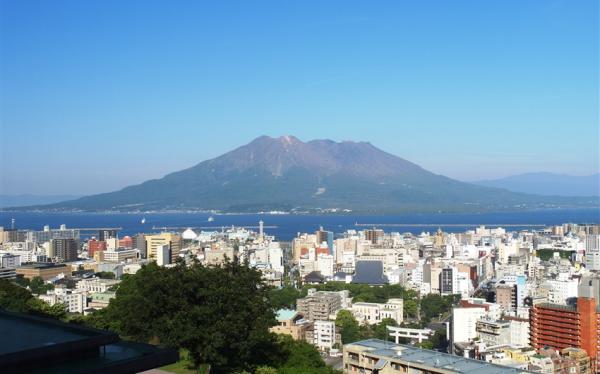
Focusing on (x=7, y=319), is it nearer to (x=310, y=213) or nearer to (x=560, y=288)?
(x=560, y=288)

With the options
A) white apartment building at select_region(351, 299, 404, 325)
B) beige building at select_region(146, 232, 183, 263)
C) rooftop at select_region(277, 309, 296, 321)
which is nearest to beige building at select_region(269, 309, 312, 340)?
rooftop at select_region(277, 309, 296, 321)

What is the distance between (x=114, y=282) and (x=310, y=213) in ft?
182

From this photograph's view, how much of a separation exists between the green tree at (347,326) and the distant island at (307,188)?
195 ft

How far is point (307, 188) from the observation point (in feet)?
292

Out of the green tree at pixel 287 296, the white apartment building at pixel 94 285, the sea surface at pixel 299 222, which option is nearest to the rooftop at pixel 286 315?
the green tree at pixel 287 296

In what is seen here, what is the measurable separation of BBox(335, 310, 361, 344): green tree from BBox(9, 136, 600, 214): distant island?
59369 mm

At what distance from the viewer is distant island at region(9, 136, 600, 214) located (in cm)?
8250

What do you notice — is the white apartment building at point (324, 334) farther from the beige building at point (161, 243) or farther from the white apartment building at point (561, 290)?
the beige building at point (161, 243)

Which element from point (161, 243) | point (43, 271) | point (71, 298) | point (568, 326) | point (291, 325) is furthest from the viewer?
point (161, 243)

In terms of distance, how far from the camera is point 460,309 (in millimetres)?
14023

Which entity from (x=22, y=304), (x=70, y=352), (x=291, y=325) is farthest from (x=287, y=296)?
(x=70, y=352)

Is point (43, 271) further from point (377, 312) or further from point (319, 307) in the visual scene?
point (377, 312)

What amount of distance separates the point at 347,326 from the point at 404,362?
8405mm

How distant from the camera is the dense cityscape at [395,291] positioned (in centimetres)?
981
